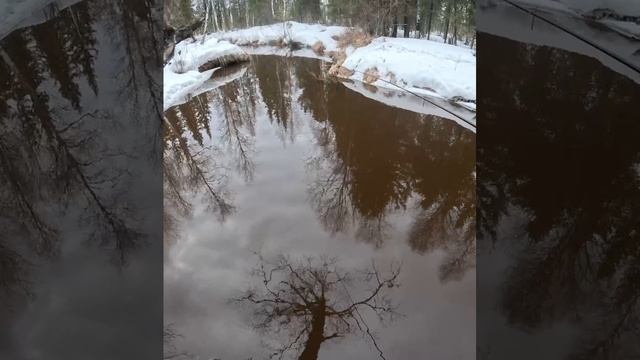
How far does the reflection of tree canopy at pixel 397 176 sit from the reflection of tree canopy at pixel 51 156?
13.5 ft

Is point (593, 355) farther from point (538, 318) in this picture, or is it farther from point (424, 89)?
point (424, 89)

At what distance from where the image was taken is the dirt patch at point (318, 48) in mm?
25425

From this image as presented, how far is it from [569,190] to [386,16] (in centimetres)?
1884

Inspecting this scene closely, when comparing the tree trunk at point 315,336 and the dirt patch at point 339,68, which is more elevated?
the dirt patch at point 339,68

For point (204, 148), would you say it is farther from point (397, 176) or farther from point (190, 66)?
point (190, 66)

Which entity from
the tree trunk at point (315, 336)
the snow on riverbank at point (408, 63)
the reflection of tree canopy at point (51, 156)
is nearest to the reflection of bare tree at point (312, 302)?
the tree trunk at point (315, 336)

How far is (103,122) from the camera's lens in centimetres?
1102

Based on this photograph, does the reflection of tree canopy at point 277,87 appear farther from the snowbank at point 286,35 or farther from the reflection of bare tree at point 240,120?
the snowbank at point 286,35

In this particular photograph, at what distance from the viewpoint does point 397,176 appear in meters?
10.1

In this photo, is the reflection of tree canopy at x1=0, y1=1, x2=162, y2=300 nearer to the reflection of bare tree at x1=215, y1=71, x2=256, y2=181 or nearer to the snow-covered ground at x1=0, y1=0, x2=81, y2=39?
the snow-covered ground at x1=0, y1=0, x2=81, y2=39

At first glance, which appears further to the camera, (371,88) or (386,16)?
(386,16)

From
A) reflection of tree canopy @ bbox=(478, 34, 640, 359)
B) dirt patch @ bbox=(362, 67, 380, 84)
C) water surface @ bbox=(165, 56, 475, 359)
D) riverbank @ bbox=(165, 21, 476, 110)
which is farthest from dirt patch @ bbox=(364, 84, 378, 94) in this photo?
reflection of tree canopy @ bbox=(478, 34, 640, 359)

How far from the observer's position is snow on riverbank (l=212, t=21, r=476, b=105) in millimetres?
15164

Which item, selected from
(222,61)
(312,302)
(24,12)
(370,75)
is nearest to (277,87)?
(370,75)
